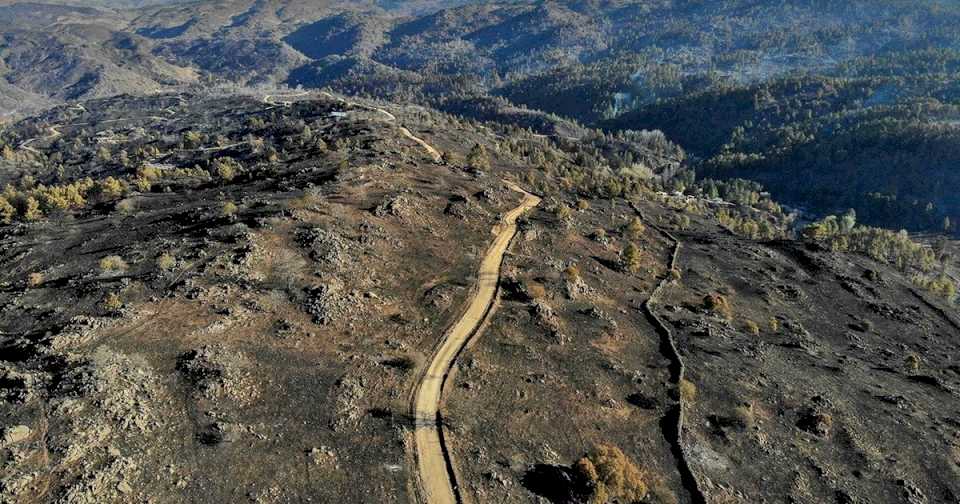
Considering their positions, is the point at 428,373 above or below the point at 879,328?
above

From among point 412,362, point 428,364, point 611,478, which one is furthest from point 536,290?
point 611,478

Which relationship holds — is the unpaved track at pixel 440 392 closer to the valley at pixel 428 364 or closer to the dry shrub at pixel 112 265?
the valley at pixel 428 364

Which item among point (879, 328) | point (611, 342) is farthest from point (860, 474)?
A: point (879, 328)

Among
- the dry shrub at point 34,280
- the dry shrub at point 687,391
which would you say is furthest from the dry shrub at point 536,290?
the dry shrub at point 34,280

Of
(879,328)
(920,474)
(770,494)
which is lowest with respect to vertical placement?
(879,328)

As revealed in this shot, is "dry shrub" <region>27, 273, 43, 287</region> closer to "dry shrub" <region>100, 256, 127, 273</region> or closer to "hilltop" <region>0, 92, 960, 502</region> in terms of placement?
"hilltop" <region>0, 92, 960, 502</region>

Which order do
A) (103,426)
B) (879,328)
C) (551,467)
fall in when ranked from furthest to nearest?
1. (879,328)
2. (551,467)
3. (103,426)

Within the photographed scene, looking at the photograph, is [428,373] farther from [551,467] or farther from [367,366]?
[551,467]

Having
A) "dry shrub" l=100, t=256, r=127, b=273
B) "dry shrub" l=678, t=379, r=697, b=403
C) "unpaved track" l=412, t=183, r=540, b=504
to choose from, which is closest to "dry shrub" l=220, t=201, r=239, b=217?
"dry shrub" l=100, t=256, r=127, b=273
